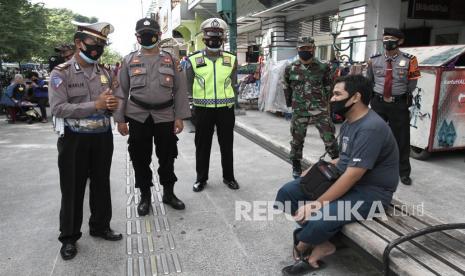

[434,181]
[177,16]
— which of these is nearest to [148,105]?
[434,181]

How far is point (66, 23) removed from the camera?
48.1 m

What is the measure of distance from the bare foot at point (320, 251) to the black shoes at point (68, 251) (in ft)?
6.01

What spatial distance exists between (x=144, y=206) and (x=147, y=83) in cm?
123

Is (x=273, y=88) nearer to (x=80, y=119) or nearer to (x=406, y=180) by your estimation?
(x=406, y=180)

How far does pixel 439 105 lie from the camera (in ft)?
17.5

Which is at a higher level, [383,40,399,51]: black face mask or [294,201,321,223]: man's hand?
[383,40,399,51]: black face mask

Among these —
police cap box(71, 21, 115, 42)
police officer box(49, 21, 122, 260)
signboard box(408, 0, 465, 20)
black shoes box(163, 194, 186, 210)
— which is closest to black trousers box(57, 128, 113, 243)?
police officer box(49, 21, 122, 260)

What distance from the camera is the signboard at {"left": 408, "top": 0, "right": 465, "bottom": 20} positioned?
30.6ft

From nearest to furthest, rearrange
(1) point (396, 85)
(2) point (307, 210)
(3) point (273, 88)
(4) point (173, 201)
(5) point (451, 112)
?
(2) point (307, 210) < (4) point (173, 201) < (1) point (396, 85) < (5) point (451, 112) < (3) point (273, 88)

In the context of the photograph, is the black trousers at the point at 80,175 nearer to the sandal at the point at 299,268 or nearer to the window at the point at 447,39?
the sandal at the point at 299,268

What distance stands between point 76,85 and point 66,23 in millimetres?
50862

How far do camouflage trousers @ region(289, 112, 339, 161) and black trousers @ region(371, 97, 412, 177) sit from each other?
62 centimetres

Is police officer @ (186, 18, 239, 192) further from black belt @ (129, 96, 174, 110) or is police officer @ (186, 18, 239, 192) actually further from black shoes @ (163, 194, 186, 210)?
black belt @ (129, 96, 174, 110)

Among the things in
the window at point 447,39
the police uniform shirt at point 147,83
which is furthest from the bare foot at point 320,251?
the window at point 447,39
